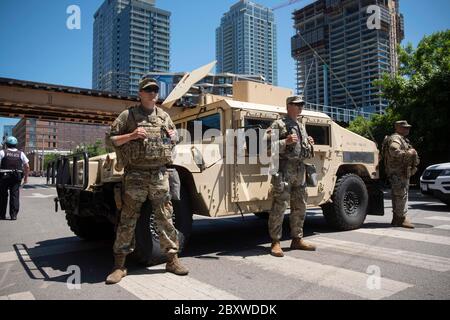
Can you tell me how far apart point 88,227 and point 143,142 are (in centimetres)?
235

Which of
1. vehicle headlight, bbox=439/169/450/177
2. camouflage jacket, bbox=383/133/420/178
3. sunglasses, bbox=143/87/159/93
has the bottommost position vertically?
vehicle headlight, bbox=439/169/450/177

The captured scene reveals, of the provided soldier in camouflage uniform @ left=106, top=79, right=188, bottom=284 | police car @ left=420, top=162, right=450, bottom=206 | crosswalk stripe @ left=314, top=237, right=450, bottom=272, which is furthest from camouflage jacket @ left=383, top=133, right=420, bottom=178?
soldier in camouflage uniform @ left=106, top=79, right=188, bottom=284

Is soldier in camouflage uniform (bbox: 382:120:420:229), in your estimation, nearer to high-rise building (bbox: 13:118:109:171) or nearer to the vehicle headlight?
the vehicle headlight

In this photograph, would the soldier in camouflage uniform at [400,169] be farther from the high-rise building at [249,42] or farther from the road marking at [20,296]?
the high-rise building at [249,42]

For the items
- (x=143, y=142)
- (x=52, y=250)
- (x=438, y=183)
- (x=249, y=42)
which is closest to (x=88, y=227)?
(x=52, y=250)

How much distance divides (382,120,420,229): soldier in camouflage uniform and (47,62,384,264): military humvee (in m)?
0.57

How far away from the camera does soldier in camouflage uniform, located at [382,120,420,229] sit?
6055mm

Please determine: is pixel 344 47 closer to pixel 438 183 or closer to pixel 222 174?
pixel 438 183

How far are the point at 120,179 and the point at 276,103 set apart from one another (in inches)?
104

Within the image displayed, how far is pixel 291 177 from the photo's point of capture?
4.39 m

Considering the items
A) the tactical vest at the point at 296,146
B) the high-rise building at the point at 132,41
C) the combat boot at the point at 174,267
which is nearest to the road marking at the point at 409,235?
the tactical vest at the point at 296,146

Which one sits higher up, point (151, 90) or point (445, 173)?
point (151, 90)

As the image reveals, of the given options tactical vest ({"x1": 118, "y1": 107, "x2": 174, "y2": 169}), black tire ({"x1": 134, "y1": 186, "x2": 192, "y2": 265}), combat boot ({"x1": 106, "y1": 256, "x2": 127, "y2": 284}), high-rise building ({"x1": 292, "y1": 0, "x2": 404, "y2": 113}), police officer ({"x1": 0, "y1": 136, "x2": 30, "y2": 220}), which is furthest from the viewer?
high-rise building ({"x1": 292, "y1": 0, "x2": 404, "y2": 113})
